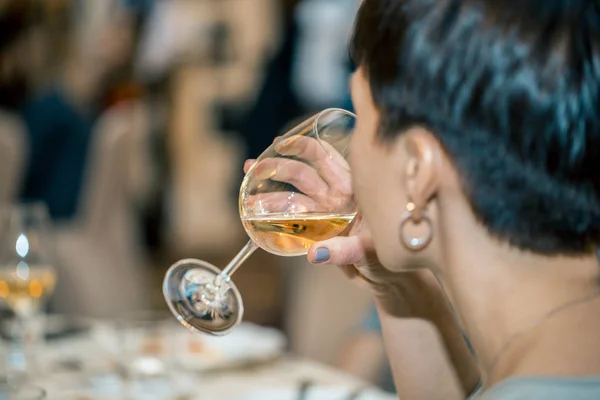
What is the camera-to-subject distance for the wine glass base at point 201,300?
1.00 meters

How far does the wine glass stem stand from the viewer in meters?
1.00

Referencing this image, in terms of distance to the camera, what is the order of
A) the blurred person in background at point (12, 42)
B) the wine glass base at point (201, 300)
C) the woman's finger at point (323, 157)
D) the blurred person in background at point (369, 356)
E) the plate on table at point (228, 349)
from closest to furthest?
the woman's finger at point (323, 157), the wine glass base at point (201, 300), the plate on table at point (228, 349), the blurred person in background at point (369, 356), the blurred person in background at point (12, 42)

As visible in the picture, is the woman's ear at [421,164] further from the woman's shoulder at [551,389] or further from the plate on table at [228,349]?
the plate on table at [228,349]

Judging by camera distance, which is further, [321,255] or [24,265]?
[24,265]

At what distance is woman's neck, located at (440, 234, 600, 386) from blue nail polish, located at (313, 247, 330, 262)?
21cm

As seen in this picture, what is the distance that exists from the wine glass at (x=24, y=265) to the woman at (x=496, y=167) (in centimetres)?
86

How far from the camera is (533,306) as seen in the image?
2.32ft

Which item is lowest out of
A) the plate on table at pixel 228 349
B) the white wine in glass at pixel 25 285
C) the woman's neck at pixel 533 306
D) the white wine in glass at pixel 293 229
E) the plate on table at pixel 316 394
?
the plate on table at pixel 316 394

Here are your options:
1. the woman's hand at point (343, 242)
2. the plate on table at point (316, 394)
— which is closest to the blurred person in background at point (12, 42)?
the plate on table at point (316, 394)

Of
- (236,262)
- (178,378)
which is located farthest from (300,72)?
(236,262)

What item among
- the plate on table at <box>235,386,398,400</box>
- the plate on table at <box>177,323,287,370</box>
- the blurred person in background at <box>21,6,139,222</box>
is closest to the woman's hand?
the plate on table at <box>235,386,398,400</box>

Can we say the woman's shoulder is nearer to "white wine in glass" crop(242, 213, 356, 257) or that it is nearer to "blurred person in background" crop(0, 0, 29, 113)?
"white wine in glass" crop(242, 213, 356, 257)

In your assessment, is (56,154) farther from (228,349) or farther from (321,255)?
(321,255)

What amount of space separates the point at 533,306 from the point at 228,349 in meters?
0.86
